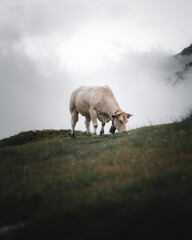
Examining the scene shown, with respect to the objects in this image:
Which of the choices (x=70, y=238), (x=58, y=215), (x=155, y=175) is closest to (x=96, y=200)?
(x=58, y=215)

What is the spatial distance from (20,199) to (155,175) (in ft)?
9.66

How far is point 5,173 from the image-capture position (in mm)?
6844

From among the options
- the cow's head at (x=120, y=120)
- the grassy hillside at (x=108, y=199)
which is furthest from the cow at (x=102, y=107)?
the grassy hillside at (x=108, y=199)

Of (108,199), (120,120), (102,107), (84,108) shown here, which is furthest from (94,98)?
(108,199)

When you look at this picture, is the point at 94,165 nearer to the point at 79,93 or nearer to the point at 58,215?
the point at 58,215

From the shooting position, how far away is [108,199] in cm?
343

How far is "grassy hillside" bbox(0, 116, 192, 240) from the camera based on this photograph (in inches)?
→ 107

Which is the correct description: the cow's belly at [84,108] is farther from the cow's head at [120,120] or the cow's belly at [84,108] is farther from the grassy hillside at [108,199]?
the grassy hillside at [108,199]

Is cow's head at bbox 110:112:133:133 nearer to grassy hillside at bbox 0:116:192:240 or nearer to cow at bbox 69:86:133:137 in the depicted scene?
cow at bbox 69:86:133:137

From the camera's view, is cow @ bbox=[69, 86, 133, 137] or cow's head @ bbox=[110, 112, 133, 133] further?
cow @ bbox=[69, 86, 133, 137]

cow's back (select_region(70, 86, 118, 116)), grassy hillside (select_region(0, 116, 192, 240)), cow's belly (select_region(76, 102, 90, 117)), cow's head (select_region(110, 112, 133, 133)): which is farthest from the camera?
cow's belly (select_region(76, 102, 90, 117))

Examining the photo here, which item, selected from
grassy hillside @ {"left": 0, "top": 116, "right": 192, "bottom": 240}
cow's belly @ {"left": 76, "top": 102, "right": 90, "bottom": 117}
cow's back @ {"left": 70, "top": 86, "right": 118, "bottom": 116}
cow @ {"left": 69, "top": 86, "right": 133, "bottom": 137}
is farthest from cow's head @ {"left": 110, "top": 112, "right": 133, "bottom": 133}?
grassy hillside @ {"left": 0, "top": 116, "right": 192, "bottom": 240}

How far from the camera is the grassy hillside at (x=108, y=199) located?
2.72 m

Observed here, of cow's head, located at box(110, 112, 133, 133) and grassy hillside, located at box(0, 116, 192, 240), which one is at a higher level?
cow's head, located at box(110, 112, 133, 133)
